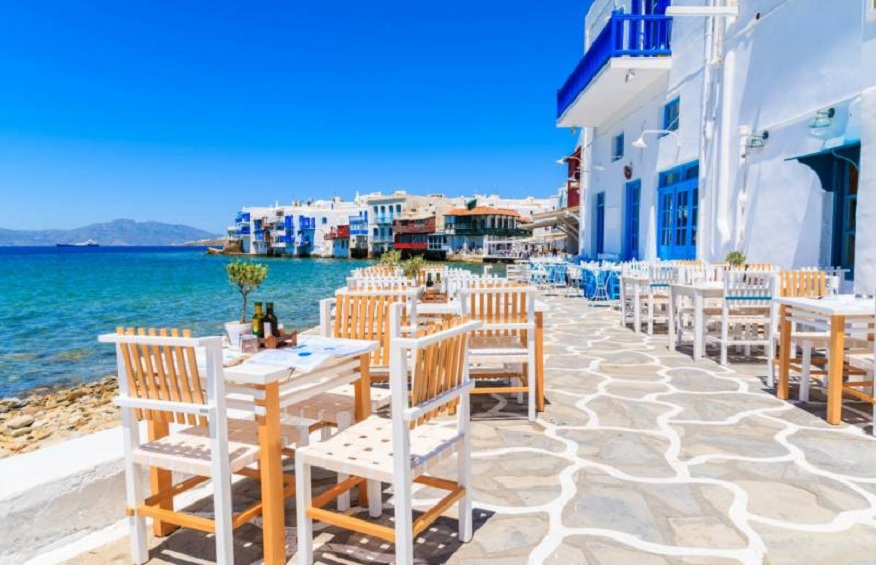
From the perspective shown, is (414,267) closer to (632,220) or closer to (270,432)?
(270,432)

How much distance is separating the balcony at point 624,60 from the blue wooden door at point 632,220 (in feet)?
6.78

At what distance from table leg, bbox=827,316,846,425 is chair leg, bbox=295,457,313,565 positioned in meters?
3.70

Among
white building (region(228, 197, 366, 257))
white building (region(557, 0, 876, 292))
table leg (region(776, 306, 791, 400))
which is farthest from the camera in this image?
white building (region(228, 197, 366, 257))

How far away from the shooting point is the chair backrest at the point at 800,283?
209 inches

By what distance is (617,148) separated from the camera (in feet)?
48.6

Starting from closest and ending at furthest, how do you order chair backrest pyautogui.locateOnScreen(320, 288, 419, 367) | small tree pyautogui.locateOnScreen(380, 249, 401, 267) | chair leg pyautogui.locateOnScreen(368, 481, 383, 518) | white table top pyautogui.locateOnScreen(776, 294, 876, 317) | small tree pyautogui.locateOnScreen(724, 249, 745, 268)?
1. chair leg pyautogui.locateOnScreen(368, 481, 383, 518)
2. white table top pyautogui.locateOnScreen(776, 294, 876, 317)
3. chair backrest pyautogui.locateOnScreen(320, 288, 419, 367)
4. small tree pyautogui.locateOnScreen(724, 249, 745, 268)
5. small tree pyautogui.locateOnScreen(380, 249, 401, 267)

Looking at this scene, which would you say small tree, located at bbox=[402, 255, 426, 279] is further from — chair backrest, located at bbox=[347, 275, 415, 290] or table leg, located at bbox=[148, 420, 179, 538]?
table leg, located at bbox=[148, 420, 179, 538]

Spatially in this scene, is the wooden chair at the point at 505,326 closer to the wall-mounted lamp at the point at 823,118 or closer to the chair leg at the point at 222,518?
the chair leg at the point at 222,518

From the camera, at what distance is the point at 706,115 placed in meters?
9.49

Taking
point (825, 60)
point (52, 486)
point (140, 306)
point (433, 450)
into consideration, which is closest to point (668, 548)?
point (433, 450)

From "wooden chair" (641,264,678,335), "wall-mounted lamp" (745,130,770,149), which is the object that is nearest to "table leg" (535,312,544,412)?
"wooden chair" (641,264,678,335)

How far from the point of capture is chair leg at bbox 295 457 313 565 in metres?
2.23

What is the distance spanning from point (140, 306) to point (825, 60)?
25114mm

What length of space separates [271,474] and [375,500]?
623 millimetres
